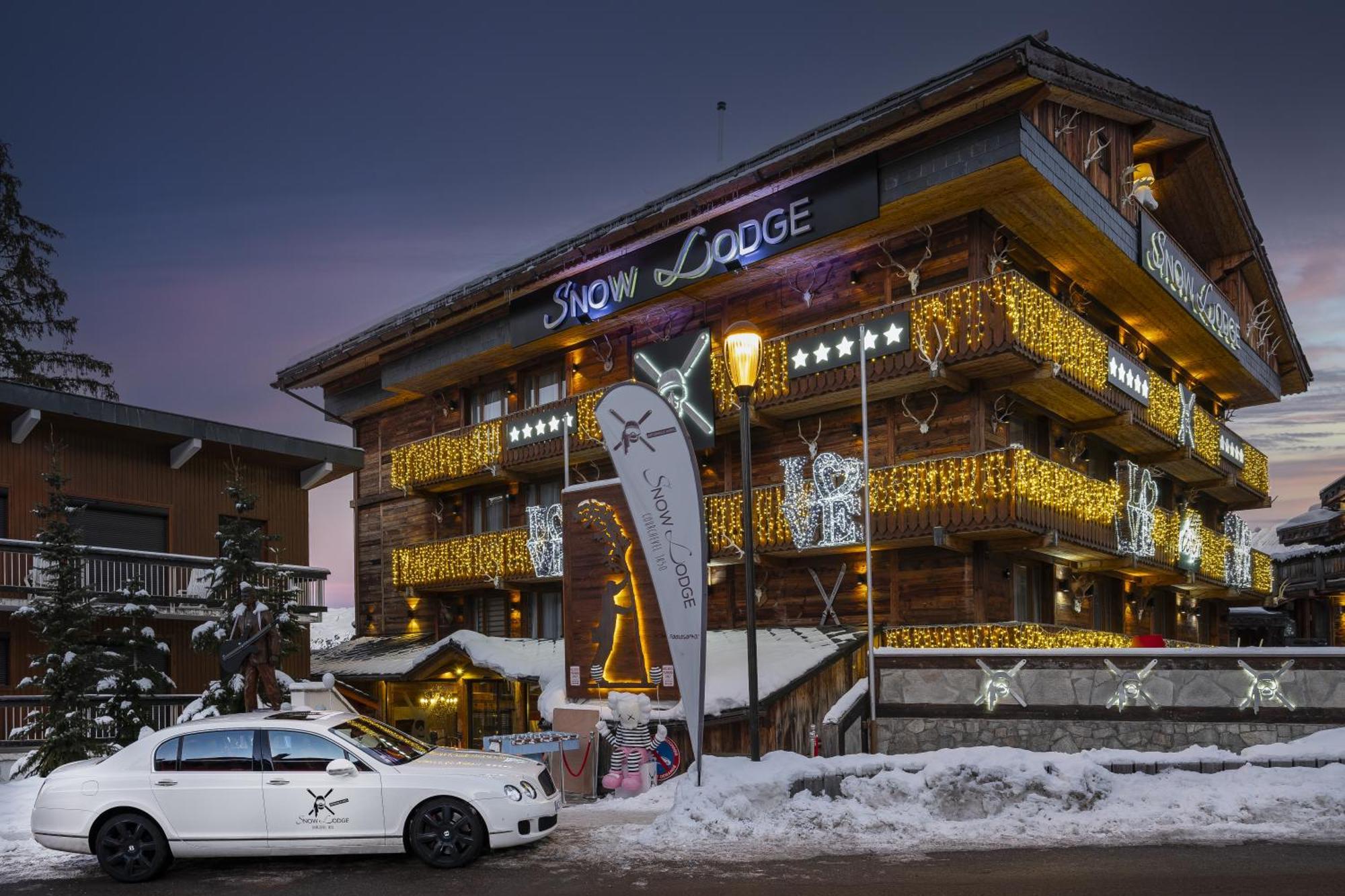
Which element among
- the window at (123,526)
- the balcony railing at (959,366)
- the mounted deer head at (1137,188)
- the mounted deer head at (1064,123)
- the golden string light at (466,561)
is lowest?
the golden string light at (466,561)

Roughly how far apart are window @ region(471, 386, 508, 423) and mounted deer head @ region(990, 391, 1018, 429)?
46.9ft

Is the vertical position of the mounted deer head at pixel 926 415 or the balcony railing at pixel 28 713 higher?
the mounted deer head at pixel 926 415

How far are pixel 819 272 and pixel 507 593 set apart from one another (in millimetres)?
12651

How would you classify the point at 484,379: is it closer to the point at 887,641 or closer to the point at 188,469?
the point at 188,469

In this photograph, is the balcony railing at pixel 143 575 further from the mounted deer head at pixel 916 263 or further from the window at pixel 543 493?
the mounted deer head at pixel 916 263

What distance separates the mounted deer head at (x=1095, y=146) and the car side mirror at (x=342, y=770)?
774 inches

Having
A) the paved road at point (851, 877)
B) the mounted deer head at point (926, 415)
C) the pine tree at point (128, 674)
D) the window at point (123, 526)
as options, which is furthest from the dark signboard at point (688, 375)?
the paved road at point (851, 877)

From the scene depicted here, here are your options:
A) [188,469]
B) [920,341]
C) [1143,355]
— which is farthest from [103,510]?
[1143,355]

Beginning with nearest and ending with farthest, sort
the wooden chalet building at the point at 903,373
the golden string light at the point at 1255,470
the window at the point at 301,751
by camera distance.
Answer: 1. the window at the point at 301,751
2. the wooden chalet building at the point at 903,373
3. the golden string light at the point at 1255,470

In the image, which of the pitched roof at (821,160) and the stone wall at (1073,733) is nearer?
the stone wall at (1073,733)

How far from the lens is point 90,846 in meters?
11.6

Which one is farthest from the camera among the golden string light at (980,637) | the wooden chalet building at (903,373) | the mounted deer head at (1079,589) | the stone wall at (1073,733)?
the mounted deer head at (1079,589)

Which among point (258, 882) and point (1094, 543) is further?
point (1094, 543)

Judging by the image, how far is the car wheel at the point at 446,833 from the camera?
11609 millimetres
